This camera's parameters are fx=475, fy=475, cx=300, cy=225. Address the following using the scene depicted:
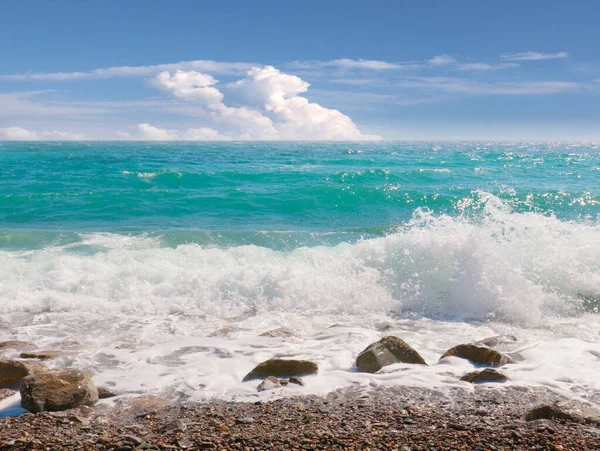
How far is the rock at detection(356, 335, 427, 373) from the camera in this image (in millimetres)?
5148

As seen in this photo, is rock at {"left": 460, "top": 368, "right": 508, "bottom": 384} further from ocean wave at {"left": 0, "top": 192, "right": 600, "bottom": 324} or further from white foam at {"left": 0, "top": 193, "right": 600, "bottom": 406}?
ocean wave at {"left": 0, "top": 192, "right": 600, "bottom": 324}

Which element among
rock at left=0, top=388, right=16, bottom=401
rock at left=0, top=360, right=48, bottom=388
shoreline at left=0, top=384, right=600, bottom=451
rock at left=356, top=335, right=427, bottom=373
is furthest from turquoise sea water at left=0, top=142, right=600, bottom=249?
shoreline at left=0, top=384, right=600, bottom=451

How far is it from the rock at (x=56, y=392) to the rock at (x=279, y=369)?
151cm

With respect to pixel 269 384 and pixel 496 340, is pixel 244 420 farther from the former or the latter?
pixel 496 340

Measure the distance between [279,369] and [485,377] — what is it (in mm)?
2094

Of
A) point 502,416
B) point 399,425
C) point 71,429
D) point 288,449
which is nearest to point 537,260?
point 502,416

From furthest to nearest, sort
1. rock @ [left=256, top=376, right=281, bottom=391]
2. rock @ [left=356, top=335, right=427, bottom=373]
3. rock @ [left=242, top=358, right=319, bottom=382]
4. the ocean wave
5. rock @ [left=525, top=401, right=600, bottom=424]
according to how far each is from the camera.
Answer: the ocean wave → rock @ [left=356, top=335, right=427, bottom=373] → rock @ [left=242, top=358, right=319, bottom=382] → rock @ [left=256, top=376, right=281, bottom=391] → rock @ [left=525, top=401, right=600, bottom=424]

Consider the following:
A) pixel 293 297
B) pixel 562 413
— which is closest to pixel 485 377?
pixel 562 413

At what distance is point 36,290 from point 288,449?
686 cm

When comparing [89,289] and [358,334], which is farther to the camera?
[89,289]

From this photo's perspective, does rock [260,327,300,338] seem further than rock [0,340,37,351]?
Yes

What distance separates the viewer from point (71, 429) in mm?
3756

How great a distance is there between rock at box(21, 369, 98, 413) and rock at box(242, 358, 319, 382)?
4.95ft

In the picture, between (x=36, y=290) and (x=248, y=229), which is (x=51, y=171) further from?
(x=36, y=290)
